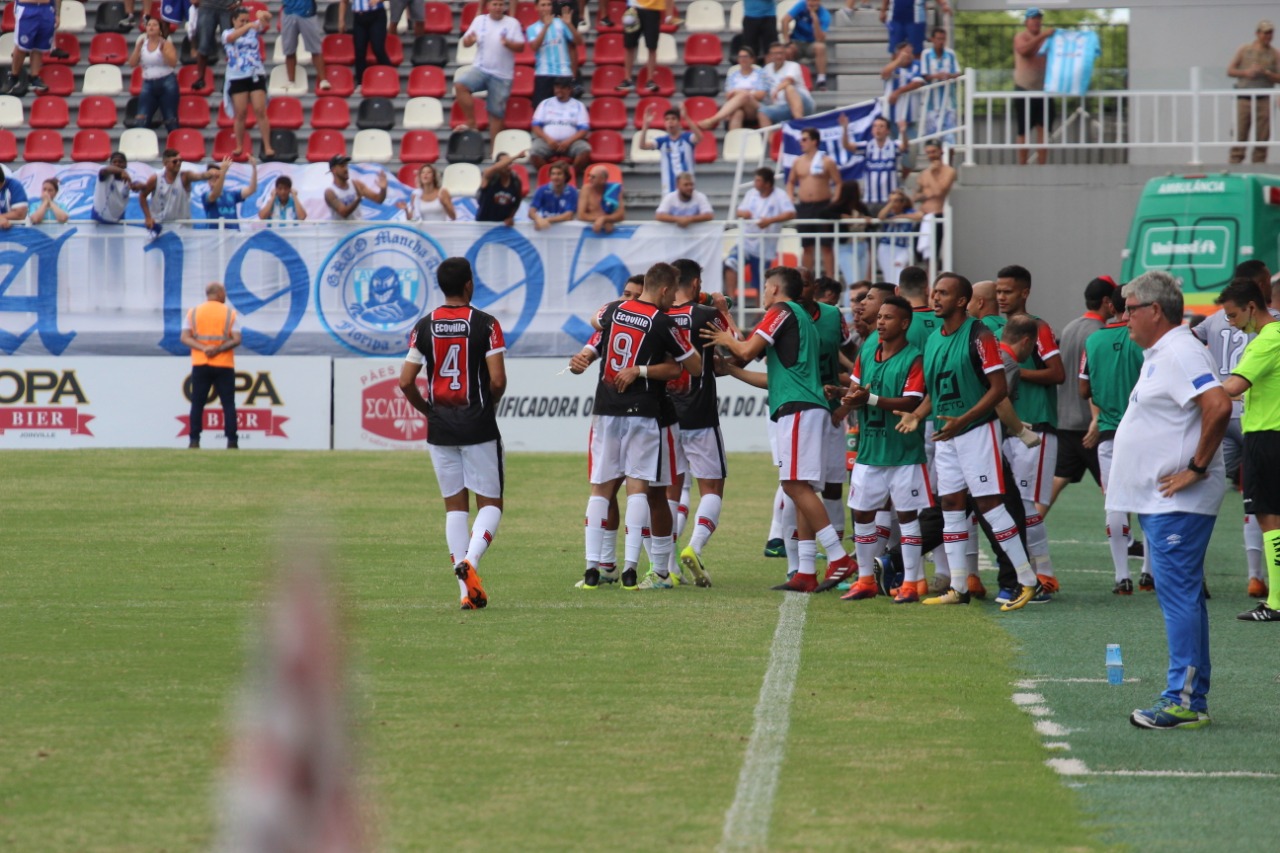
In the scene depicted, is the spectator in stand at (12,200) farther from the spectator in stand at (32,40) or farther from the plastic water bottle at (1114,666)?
the plastic water bottle at (1114,666)

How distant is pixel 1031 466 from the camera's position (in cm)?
1148

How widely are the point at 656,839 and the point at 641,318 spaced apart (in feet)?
19.8

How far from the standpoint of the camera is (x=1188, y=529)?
697cm

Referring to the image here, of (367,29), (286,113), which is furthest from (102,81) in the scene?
(367,29)

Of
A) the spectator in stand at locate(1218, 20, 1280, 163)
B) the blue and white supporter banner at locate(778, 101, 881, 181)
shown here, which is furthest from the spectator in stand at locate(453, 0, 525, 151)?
the spectator in stand at locate(1218, 20, 1280, 163)

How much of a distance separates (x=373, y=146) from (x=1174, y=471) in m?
22.2

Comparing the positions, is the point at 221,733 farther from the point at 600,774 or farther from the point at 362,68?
the point at 362,68

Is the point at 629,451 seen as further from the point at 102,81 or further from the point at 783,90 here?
the point at 102,81

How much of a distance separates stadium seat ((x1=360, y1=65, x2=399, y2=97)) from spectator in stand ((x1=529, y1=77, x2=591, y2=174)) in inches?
155

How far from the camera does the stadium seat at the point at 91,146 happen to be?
28.0 meters

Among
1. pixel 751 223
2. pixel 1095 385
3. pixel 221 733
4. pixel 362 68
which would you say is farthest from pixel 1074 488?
pixel 221 733

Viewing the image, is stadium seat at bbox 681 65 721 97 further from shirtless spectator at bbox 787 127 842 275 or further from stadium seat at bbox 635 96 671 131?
shirtless spectator at bbox 787 127 842 275

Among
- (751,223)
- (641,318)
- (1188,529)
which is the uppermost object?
(751,223)

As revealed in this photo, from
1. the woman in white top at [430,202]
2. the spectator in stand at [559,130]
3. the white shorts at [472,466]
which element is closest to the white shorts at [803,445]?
the white shorts at [472,466]
